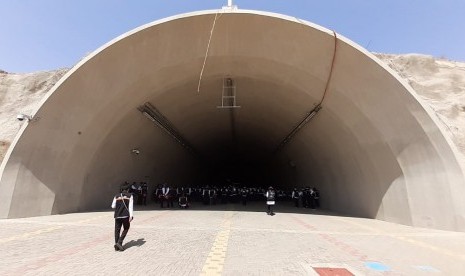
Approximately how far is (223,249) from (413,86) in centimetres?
2232

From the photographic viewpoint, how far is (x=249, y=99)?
18.3 meters

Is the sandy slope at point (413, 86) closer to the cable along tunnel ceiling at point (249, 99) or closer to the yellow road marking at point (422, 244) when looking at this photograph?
the cable along tunnel ceiling at point (249, 99)

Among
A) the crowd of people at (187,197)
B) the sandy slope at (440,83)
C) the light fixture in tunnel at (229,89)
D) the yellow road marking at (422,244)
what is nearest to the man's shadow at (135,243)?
the crowd of people at (187,197)

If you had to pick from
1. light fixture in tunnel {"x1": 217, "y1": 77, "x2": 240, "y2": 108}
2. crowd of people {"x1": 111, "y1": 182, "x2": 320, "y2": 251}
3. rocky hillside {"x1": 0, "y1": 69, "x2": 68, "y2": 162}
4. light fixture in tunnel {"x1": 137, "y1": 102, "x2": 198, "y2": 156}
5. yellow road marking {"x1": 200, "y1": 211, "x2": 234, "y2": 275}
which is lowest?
yellow road marking {"x1": 200, "y1": 211, "x2": 234, "y2": 275}

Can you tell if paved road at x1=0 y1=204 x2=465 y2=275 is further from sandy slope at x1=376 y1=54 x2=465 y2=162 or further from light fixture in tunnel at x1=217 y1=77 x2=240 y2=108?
sandy slope at x1=376 y1=54 x2=465 y2=162

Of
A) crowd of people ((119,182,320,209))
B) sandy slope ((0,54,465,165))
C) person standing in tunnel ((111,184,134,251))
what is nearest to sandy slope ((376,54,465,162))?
sandy slope ((0,54,465,165))

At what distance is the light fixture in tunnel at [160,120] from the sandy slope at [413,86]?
367 inches

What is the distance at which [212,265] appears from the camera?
21.3 ft

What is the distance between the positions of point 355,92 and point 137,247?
953 cm

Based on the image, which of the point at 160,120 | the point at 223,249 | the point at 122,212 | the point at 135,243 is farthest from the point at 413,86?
the point at 122,212

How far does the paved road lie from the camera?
6324mm

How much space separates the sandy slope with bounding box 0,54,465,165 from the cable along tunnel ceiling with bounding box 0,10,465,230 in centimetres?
813

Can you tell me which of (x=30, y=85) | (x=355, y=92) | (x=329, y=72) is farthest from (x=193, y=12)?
(x=30, y=85)

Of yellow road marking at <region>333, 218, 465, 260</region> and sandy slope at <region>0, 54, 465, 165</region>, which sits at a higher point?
sandy slope at <region>0, 54, 465, 165</region>
